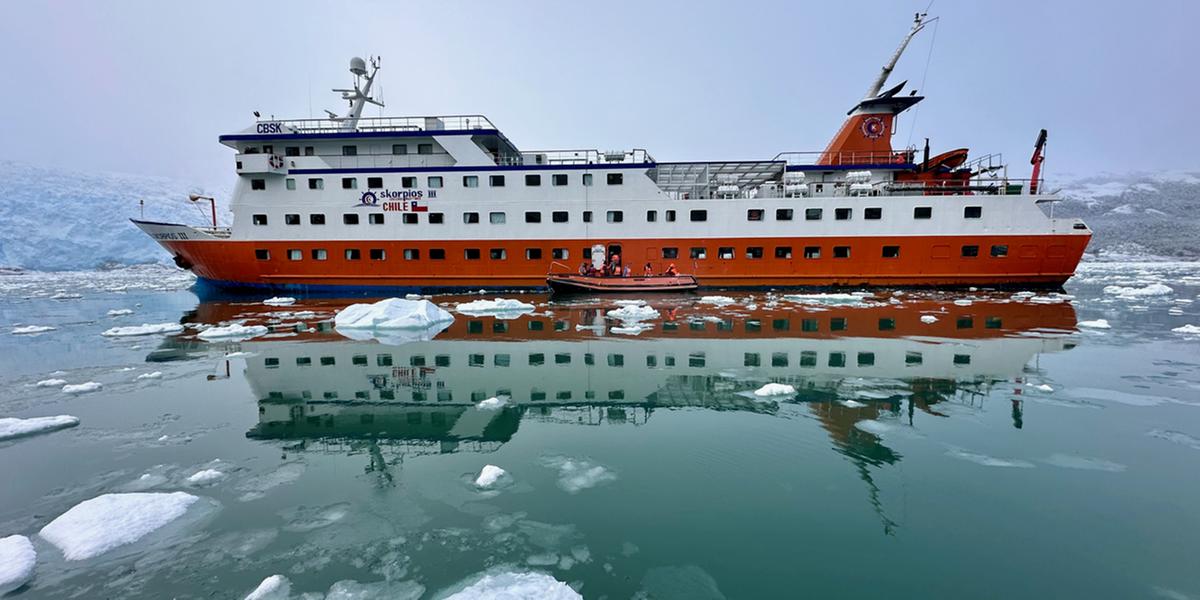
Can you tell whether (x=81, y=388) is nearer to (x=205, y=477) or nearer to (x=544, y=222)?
(x=205, y=477)

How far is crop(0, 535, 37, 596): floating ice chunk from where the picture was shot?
10.9 ft

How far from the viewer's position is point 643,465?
5.10 m

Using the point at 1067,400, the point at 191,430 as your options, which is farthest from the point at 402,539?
the point at 1067,400

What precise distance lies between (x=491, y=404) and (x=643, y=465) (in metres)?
2.76

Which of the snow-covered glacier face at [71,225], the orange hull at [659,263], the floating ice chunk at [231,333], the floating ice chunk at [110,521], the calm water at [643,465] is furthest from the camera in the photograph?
the snow-covered glacier face at [71,225]

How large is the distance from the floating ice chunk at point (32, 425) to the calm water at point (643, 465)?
295 mm

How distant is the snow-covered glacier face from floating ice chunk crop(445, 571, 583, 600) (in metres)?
46.1

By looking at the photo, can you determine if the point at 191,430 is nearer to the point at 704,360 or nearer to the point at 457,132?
the point at 704,360

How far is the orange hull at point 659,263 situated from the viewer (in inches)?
826

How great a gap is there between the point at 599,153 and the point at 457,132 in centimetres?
613

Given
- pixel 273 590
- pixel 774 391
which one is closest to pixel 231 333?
pixel 273 590

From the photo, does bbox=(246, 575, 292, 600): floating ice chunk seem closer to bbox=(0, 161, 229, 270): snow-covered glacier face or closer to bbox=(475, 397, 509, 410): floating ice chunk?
bbox=(475, 397, 509, 410): floating ice chunk

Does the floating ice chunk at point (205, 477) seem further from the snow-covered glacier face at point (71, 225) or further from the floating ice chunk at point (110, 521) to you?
the snow-covered glacier face at point (71, 225)

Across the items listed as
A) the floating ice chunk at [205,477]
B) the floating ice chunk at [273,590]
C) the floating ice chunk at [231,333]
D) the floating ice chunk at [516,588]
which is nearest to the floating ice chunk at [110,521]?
the floating ice chunk at [205,477]
